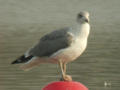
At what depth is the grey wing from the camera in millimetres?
8445

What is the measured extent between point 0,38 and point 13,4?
29.1ft

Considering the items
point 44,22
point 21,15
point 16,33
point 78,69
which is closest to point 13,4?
point 21,15

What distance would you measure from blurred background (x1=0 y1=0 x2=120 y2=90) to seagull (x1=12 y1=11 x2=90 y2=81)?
280 centimetres

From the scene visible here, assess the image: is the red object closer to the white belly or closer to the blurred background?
the white belly

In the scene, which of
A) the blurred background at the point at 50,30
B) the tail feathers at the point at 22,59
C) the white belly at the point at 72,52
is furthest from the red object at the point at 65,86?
the blurred background at the point at 50,30

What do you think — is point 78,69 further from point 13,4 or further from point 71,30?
point 13,4

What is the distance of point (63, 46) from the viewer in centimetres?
842

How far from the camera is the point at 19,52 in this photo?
14688mm

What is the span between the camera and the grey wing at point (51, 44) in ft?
27.7

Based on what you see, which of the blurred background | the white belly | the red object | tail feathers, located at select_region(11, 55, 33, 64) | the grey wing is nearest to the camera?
the red object

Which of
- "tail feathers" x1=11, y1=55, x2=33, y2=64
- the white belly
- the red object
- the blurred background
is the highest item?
the white belly

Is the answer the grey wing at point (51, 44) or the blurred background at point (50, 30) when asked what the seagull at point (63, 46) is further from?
the blurred background at point (50, 30)

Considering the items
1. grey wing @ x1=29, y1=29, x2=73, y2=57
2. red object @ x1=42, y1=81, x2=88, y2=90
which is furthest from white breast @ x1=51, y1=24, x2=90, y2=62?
red object @ x1=42, y1=81, x2=88, y2=90

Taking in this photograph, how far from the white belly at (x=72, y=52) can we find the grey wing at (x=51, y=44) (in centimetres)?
10
